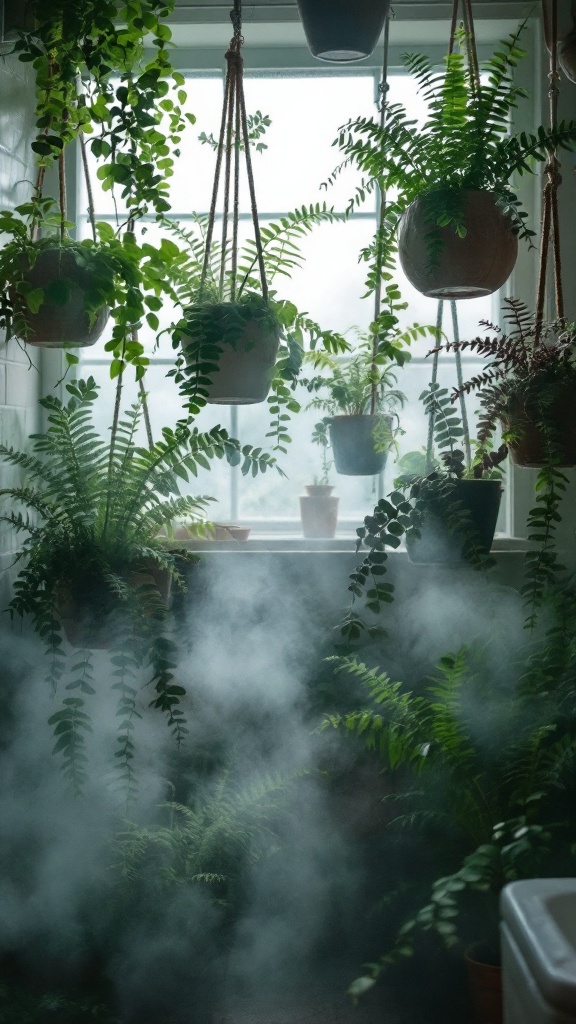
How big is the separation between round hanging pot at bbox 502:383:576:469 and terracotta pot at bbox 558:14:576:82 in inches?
30.3

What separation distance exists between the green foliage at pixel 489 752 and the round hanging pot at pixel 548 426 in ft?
1.27

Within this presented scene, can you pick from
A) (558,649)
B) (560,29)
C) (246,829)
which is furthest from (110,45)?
(246,829)

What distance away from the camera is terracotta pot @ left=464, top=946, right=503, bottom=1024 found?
166 centimetres

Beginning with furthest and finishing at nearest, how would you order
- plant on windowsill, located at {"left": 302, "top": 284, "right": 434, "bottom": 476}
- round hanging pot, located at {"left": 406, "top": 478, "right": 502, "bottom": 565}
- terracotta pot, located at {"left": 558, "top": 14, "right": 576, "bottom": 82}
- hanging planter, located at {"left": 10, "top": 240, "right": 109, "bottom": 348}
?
plant on windowsill, located at {"left": 302, "top": 284, "right": 434, "bottom": 476} → terracotta pot, located at {"left": 558, "top": 14, "right": 576, "bottom": 82} → round hanging pot, located at {"left": 406, "top": 478, "right": 502, "bottom": 565} → hanging planter, located at {"left": 10, "top": 240, "right": 109, "bottom": 348}

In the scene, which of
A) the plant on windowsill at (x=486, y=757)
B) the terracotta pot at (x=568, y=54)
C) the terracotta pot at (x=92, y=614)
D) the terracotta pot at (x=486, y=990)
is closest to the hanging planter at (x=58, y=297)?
the terracotta pot at (x=92, y=614)

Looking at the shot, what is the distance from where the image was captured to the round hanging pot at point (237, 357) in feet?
5.53

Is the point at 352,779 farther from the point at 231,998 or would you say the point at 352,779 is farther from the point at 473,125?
the point at 473,125

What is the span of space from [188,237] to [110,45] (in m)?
0.57

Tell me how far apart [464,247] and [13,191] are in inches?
41.8

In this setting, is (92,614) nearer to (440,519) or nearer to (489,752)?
(440,519)

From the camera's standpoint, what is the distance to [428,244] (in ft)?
5.54

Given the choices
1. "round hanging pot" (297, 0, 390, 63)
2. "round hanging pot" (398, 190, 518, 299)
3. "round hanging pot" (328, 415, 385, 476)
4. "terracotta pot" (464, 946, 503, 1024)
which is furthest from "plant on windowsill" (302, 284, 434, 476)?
"terracotta pot" (464, 946, 503, 1024)

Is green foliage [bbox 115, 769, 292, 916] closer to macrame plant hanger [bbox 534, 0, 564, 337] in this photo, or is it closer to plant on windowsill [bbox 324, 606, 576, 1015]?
plant on windowsill [bbox 324, 606, 576, 1015]

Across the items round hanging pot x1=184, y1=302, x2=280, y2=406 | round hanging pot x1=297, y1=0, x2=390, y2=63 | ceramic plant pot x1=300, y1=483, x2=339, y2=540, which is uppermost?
round hanging pot x1=297, y1=0, x2=390, y2=63
